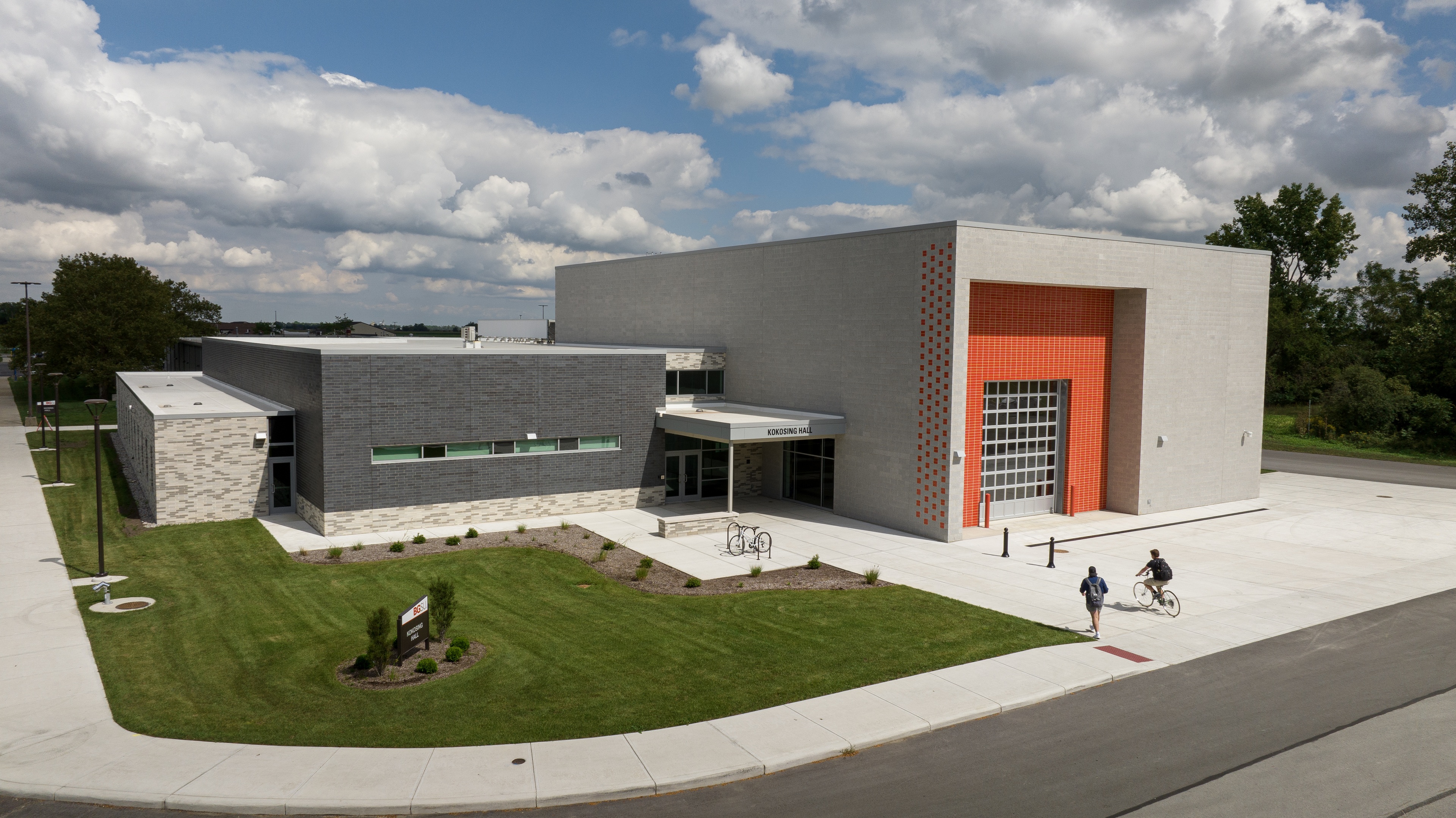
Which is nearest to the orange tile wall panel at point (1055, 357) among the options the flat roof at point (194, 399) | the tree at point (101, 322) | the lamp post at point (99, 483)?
the flat roof at point (194, 399)

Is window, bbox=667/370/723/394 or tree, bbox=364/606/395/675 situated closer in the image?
tree, bbox=364/606/395/675

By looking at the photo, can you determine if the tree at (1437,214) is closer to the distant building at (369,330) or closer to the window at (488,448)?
the window at (488,448)

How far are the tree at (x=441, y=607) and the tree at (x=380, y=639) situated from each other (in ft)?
4.90

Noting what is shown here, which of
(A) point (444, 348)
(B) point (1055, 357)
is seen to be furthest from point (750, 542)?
(A) point (444, 348)

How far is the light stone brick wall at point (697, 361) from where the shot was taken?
33.2 metres

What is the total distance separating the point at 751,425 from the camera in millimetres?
27344

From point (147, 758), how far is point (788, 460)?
22836mm

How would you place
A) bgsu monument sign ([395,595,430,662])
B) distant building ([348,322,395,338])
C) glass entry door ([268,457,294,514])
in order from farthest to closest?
distant building ([348,322,395,338]) < glass entry door ([268,457,294,514]) < bgsu monument sign ([395,595,430,662])

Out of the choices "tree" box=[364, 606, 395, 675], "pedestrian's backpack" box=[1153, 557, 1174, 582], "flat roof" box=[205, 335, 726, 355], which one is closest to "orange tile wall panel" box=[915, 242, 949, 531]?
"pedestrian's backpack" box=[1153, 557, 1174, 582]

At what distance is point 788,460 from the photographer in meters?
31.7

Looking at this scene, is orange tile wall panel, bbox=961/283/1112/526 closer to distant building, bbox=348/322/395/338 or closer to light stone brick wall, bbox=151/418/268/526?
light stone brick wall, bbox=151/418/268/526

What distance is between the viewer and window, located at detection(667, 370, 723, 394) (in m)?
33.8

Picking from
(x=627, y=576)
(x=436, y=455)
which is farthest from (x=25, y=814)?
(x=436, y=455)

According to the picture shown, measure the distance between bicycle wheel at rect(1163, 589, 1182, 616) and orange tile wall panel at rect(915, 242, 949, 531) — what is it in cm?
722
